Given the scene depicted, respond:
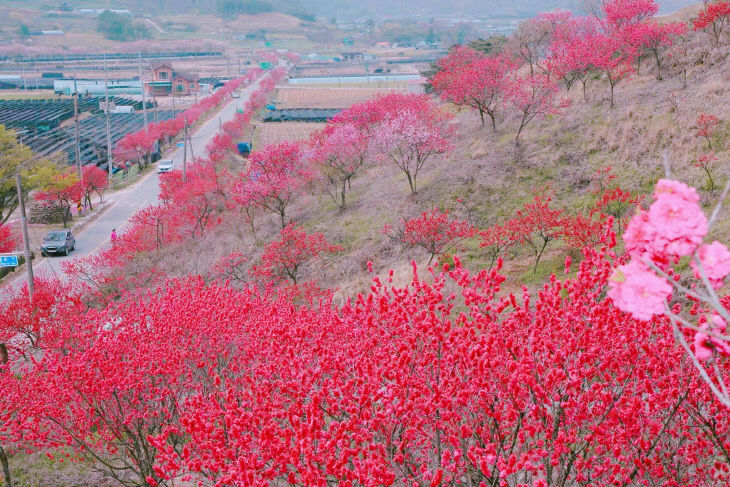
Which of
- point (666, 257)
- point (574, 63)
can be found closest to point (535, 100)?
point (574, 63)

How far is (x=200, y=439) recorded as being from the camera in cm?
596

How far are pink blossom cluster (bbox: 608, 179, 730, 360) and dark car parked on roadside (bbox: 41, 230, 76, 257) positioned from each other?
28.7 metres

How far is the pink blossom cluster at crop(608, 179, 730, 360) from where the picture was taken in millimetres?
2691

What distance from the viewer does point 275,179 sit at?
24031 mm

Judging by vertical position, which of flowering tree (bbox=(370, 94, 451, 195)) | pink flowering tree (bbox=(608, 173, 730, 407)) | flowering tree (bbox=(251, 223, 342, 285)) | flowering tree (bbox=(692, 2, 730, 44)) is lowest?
flowering tree (bbox=(251, 223, 342, 285))

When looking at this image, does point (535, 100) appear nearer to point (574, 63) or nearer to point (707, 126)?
point (574, 63)

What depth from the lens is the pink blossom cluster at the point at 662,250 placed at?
269 centimetres

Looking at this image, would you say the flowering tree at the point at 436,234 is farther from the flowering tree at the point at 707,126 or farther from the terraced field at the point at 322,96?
the terraced field at the point at 322,96

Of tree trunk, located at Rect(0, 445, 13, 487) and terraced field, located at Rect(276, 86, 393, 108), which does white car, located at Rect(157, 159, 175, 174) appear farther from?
tree trunk, located at Rect(0, 445, 13, 487)

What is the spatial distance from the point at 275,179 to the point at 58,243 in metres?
11.5

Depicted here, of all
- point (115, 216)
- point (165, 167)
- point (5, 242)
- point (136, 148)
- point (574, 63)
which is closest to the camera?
point (5, 242)

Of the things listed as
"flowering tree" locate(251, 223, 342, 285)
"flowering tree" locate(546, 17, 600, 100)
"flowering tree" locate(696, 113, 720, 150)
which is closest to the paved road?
"flowering tree" locate(251, 223, 342, 285)

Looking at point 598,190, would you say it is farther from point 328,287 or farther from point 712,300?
point 712,300

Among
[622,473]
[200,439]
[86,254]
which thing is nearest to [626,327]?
[622,473]
